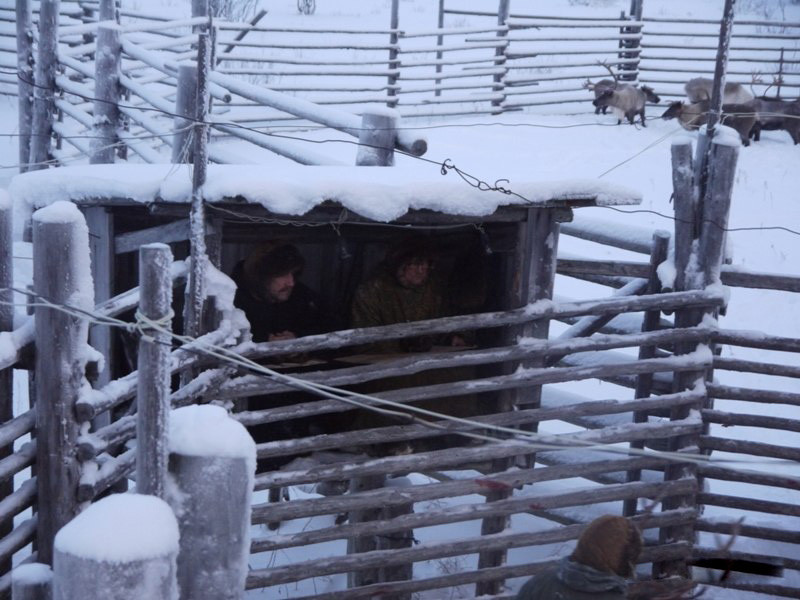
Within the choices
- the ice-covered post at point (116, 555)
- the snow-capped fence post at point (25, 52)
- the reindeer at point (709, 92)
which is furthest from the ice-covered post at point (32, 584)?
the reindeer at point (709, 92)

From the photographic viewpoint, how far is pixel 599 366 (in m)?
6.45

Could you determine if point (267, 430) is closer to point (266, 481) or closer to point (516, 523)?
point (266, 481)

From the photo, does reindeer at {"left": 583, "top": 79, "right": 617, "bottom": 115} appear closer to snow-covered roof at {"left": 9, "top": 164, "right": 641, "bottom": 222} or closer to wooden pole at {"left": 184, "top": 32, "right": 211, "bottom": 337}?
snow-covered roof at {"left": 9, "top": 164, "right": 641, "bottom": 222}

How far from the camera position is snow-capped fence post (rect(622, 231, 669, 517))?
6875mm

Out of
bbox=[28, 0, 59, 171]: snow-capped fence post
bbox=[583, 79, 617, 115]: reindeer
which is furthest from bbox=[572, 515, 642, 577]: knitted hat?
bbox=[583, 79, 617, 115]: reindeer

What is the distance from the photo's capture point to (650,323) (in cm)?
689

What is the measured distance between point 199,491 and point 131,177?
2856 millimetres

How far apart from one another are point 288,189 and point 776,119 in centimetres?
1350

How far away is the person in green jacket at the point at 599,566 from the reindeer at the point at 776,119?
43.2ft

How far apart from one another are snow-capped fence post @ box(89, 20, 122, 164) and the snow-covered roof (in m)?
2.77

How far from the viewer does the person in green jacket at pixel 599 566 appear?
156 inches

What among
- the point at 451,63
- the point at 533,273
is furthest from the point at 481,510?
the point at 451,63

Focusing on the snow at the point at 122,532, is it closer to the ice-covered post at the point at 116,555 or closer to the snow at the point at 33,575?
the ice-covered post at the point at 116,555

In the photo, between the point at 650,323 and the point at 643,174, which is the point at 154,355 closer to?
the point at 650,323
